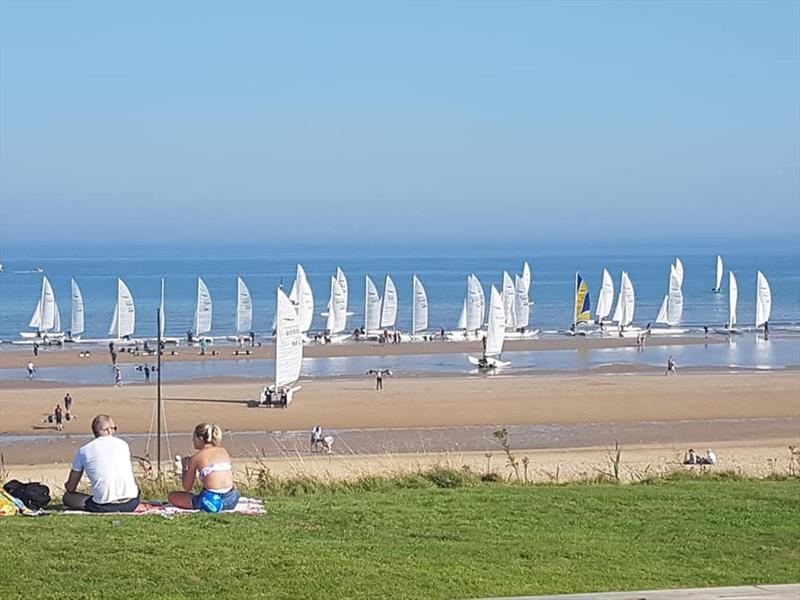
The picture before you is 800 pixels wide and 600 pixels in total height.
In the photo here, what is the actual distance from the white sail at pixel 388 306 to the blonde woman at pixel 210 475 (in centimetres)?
6087

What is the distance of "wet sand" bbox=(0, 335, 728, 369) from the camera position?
5359 cm

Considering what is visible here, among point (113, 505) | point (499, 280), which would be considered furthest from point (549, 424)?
point (499, 280)

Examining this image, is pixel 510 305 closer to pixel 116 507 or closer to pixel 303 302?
pixel 303 302

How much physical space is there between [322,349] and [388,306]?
42.0 feet

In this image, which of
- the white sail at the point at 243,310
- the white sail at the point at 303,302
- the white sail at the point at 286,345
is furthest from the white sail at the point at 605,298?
the white sail at the point at 286,345

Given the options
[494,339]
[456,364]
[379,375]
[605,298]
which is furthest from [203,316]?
[379,375]

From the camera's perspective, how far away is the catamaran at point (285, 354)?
36.1 metres

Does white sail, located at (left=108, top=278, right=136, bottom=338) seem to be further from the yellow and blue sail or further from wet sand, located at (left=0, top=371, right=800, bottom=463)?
the yellow and blue sail

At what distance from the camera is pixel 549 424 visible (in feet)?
104

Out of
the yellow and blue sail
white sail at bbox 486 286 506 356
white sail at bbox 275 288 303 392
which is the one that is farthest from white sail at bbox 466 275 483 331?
white sail at bbox 275 288 303 392

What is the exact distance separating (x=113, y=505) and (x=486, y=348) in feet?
139

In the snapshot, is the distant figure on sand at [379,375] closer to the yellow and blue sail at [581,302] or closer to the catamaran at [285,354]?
the catamaran at [285,354]

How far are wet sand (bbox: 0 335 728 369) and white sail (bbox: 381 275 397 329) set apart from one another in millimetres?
7374

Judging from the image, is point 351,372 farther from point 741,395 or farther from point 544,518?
point 544,518
